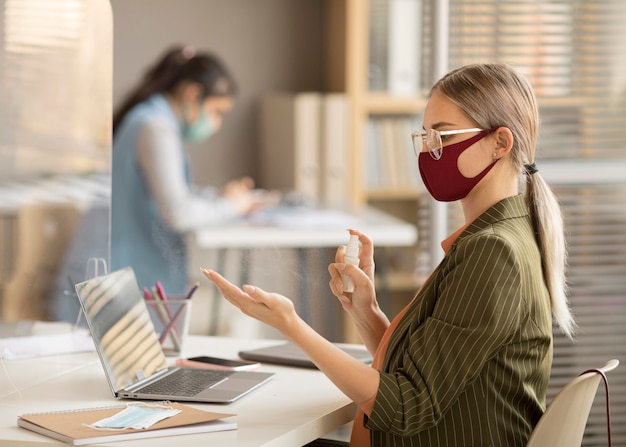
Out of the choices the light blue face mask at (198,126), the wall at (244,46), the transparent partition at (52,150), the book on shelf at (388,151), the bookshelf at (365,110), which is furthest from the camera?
the wall at (244,46)

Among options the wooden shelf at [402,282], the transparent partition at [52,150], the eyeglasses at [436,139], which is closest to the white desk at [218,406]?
the transparent partition at [52,150]

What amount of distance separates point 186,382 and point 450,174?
0.56 metres

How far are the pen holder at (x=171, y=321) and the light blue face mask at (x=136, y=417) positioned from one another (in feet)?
1.46

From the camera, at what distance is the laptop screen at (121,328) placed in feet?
5.14

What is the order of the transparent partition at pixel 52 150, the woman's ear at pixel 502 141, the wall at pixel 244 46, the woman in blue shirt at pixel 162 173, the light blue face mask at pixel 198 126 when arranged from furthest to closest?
1. the wall at pixel 244 46
2. the light blue face mask at pixel 198 126
3. the woman in blue shirt at pixel 162 173
4. the transparent partition at pixel 52 150
5. the woman's ear at pixel 502 141

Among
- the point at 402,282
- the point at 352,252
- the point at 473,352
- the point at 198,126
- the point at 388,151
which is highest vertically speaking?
the point at 198,126

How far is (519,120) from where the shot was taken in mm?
1519

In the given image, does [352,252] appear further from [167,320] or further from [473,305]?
[167,320]

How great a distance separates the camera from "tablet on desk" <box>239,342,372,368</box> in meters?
1.83

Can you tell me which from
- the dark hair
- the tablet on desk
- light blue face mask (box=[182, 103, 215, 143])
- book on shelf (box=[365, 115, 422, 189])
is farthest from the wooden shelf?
the tablet on desk

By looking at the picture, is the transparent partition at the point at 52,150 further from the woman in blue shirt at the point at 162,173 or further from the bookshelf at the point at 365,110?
the bookshelf at the point at 365,110

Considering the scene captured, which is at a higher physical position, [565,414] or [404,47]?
[404,47]

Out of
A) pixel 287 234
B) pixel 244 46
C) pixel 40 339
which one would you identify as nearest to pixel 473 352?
pixel 40 339

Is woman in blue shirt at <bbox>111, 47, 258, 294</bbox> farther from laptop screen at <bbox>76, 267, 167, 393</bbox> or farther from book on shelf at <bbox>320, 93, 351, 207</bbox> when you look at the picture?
laptop screen at <bbox>76, 267, 167, 393</bbox>
